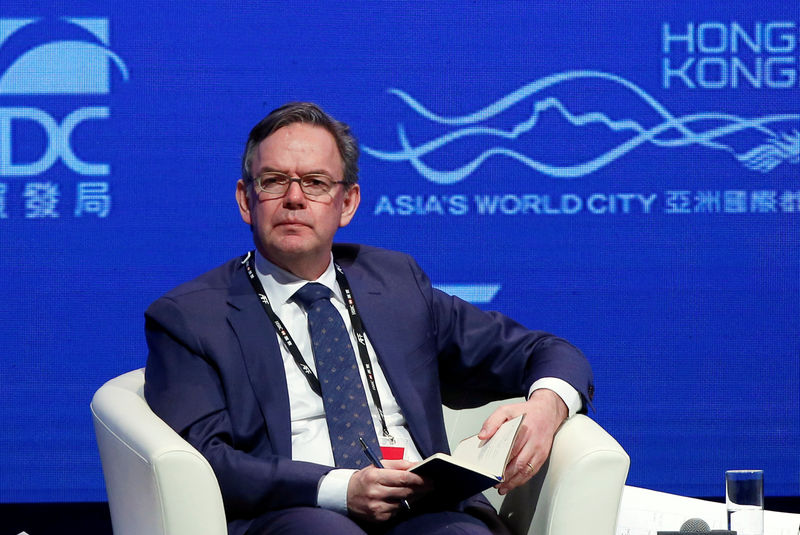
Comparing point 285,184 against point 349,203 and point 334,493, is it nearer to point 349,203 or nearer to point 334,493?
point 349,203

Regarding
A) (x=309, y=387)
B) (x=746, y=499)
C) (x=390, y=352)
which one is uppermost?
(x=390, y=352)

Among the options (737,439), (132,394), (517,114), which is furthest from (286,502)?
(737,439)

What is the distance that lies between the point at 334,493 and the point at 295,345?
1.33 ft

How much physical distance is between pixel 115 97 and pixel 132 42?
22 cm

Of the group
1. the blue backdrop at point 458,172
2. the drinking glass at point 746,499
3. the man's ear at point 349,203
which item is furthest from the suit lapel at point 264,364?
the blue backdrop at point 458,172

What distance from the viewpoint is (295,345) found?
231 cm

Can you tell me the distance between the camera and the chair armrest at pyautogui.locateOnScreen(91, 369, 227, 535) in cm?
189

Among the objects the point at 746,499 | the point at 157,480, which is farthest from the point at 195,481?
the point at 746,499

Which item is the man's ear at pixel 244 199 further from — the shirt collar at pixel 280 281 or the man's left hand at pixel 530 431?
the man's left hand at pixel 530 431

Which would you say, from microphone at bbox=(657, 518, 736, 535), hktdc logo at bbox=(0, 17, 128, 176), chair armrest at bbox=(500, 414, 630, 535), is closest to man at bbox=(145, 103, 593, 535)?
chair armrest at bbox=(500, 414, 630, 535)

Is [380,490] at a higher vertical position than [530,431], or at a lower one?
lower

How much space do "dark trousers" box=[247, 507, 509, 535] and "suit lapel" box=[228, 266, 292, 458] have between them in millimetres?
194

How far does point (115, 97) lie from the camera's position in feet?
13.0

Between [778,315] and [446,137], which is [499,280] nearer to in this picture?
[446,137]
